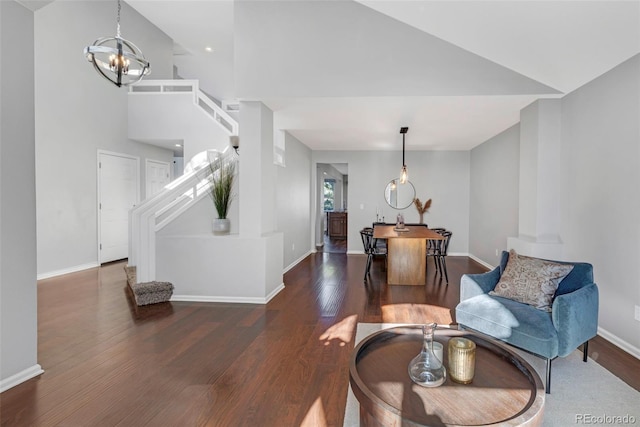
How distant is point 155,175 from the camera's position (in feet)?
26.3

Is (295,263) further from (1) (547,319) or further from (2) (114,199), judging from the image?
(1) (547,319)

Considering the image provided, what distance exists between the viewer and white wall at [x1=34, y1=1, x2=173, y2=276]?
5.25m

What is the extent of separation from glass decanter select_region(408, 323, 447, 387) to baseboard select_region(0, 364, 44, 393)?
254 cm

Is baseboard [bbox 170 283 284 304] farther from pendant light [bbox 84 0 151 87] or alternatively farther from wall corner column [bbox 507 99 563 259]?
wall corner column [bbox 507 99 563 259]

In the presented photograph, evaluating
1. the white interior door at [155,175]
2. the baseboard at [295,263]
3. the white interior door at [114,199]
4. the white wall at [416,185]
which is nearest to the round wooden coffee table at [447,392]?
the baseboard at [295,263]

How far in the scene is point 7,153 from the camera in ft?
7.04

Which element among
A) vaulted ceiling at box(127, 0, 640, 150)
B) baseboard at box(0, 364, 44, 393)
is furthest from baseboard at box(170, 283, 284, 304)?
vaulted ceiling at box(127, 0, 640, 150)

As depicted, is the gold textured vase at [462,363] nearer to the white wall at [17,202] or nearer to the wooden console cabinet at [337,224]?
the white wall at [17,202]

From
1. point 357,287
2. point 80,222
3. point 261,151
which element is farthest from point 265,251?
point 80,222

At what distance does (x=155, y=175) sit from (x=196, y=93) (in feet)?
7.80

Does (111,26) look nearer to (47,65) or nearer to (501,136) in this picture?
(47,65)

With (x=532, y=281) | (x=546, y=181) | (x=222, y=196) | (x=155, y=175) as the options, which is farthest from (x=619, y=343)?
(x=155, y=175)

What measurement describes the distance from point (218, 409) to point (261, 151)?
115 inches

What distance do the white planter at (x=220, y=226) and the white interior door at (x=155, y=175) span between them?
4.06 metres
